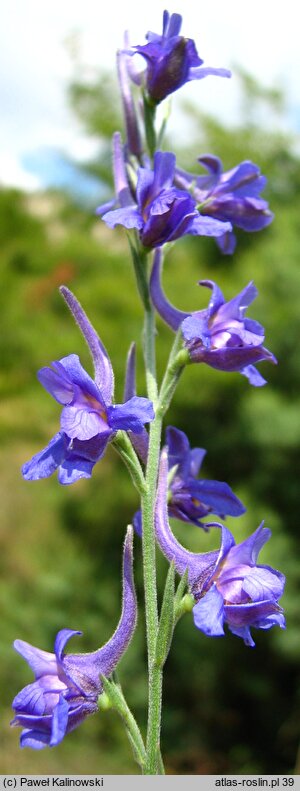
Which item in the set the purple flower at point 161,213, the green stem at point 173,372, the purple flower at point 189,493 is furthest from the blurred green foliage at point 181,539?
the purple flower at point 161,213

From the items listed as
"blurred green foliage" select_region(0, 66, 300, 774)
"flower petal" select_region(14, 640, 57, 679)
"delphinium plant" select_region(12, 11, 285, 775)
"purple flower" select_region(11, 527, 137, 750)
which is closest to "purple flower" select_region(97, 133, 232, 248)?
"delphinium plant" select_region(12, 11, 285, 775)

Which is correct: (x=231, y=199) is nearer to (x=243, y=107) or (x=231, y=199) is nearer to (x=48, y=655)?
(x=48, y=655)

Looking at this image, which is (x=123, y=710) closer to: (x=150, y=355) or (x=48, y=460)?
(x=48, y=460)

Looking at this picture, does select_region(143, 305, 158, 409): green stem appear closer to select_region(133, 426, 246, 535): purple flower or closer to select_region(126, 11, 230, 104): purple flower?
select_region(133, 426, 246, 535): purple flower

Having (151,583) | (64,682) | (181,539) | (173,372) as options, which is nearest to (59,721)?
(64,682)

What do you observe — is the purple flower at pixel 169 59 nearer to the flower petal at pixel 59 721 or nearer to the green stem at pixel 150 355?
the green stem at pixel 150 355

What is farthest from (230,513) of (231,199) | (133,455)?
(231,199)
